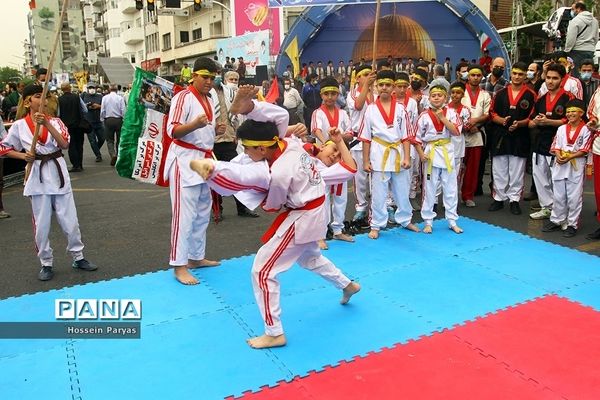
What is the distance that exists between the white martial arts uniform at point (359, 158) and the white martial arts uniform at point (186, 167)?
2189mm

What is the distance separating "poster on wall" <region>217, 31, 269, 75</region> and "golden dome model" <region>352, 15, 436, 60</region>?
3883 mm

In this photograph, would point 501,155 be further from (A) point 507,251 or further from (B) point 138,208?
(B) point 138,208

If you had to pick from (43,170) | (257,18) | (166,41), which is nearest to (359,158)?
(43,170)

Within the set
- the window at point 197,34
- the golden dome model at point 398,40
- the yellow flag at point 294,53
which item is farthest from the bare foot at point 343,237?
the window at point 197,34

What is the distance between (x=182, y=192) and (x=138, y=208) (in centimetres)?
370

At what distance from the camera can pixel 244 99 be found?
3.29 metres

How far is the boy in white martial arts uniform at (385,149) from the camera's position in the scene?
5898mm

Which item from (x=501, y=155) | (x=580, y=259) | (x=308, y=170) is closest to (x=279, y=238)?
(x=308, y=170)

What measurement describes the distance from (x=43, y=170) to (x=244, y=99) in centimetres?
275

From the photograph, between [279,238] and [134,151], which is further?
[134,151]

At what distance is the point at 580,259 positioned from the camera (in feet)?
17.3

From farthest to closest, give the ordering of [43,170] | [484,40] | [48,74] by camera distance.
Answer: [484,40]
[43,170]
[48,74]

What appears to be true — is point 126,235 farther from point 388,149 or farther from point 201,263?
point 388,149

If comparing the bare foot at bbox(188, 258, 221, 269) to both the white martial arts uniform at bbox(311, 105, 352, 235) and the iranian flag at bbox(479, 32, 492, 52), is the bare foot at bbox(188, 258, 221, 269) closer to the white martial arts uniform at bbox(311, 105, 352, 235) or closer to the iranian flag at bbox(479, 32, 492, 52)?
the white martial arts uniform at bbox(311, 105, 352, 235)
